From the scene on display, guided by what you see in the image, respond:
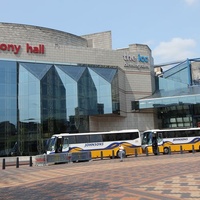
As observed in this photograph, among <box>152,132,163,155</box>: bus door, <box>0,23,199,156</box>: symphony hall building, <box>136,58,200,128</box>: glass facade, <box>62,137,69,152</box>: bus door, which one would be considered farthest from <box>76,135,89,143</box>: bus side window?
<box>136,58,200,128</box>: glass facade

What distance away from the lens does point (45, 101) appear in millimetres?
38125

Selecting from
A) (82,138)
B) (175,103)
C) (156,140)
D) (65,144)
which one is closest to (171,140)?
(156,140)

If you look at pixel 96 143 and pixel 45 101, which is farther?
pixel 45 101

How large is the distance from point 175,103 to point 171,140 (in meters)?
13.5

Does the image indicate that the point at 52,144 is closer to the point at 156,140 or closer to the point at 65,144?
the point at 65,144

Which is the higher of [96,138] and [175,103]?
[175,103]

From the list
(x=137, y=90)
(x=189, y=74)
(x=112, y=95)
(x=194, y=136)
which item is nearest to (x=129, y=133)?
(x=194, y=136)

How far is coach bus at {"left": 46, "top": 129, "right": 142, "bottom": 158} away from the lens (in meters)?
27.2

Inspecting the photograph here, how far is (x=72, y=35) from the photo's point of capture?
45.9 metres

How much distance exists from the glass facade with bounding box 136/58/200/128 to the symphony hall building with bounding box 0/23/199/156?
247 millimetres

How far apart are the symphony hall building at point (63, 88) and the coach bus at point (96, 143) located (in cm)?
1021

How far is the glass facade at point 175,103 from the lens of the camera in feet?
143

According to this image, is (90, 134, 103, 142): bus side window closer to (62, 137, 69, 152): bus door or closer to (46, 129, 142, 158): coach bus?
(46, 129, 142, 158): coach bus

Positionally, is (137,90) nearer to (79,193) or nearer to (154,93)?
(154,93)
